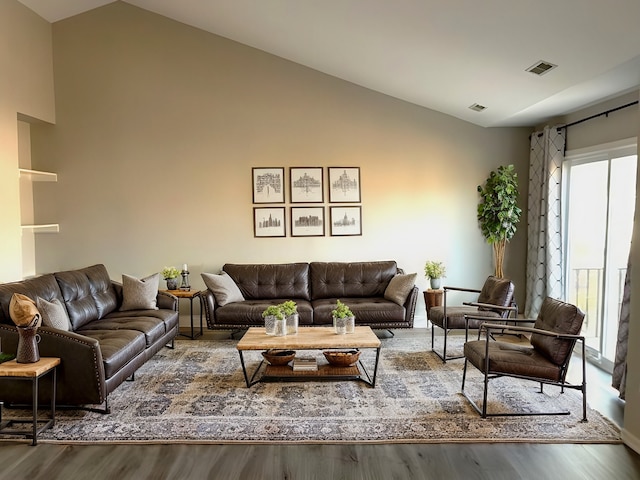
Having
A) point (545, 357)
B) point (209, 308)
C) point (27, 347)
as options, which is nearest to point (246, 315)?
point (209, 308)

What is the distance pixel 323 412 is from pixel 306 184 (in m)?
3.43

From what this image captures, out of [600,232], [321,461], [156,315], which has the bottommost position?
[321,461]

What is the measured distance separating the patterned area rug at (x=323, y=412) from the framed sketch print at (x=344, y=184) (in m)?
2.49

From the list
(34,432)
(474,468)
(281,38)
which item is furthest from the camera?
(281,38)

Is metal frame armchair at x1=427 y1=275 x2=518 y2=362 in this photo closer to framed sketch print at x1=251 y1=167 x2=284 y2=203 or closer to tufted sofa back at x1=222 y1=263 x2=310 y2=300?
tufted sofa back at x1=222 y1=263 x2=310 y2=300

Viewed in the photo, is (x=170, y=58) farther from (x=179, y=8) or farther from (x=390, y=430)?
(x=390, y=430)

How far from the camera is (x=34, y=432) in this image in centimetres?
312

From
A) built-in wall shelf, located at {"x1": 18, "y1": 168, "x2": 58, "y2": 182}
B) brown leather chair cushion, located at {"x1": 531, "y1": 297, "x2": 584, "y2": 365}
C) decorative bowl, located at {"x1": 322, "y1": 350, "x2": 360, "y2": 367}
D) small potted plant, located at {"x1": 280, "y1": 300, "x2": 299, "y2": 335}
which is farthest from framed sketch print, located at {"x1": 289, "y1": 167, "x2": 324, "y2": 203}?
brown leather chair cushion, located at {"x1": 531, "y1": 297, "x2": 584, "y2": 365}

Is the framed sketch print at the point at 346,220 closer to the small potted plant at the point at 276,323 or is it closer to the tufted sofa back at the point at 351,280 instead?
the tufted sofa back at the point at 351,280

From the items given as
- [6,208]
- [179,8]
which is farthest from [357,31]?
[6,208]

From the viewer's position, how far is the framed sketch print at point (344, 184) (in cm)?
638

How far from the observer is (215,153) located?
6.31m

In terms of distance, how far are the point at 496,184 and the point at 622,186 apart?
171 cm

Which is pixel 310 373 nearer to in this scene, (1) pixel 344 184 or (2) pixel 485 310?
(2) pixel 485 310
